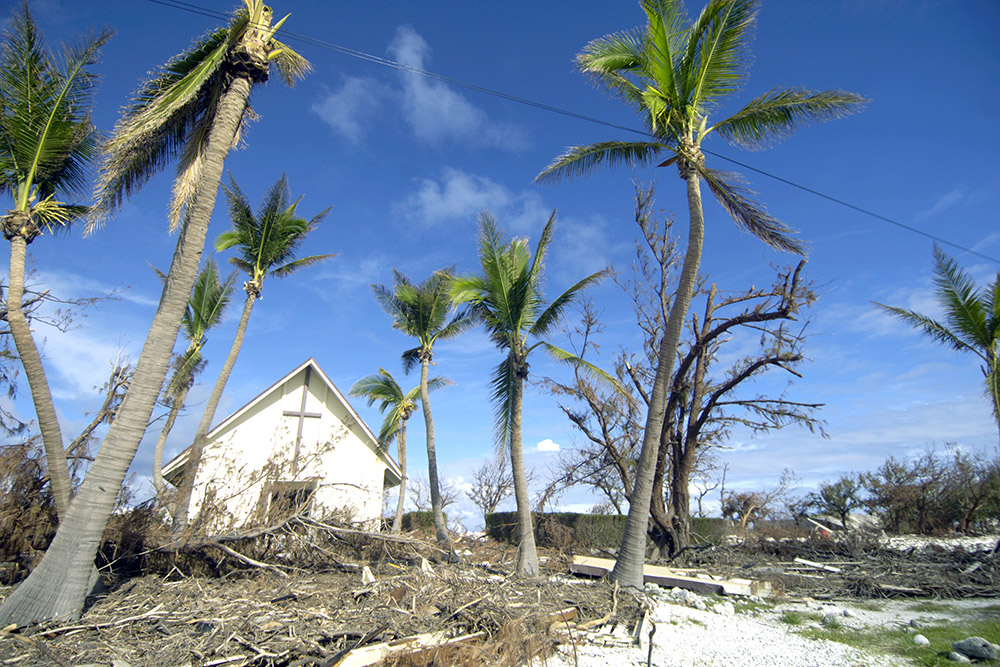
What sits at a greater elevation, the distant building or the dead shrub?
the distant building

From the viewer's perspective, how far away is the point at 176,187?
787cm

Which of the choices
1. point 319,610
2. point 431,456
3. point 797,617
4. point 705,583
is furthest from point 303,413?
point 797,617

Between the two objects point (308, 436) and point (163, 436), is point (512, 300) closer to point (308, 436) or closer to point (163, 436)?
point (308, 436)

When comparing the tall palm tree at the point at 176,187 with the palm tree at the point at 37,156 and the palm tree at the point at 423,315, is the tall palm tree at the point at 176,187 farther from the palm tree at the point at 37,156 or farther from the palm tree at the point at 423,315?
the palm tree at the point at 423,315

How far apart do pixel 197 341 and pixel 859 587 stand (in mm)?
21401

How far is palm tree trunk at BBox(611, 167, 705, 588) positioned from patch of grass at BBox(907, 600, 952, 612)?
468 centimetres

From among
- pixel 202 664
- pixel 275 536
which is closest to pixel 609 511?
pixel 275 536

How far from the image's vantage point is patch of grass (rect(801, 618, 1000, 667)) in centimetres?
578

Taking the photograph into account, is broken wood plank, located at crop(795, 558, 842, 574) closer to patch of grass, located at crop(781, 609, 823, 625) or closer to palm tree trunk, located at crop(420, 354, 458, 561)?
patch of grass, located at crop(781, 609, 823, 625)

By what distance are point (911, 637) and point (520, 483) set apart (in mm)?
7492

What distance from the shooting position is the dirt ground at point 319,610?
15.7 feet

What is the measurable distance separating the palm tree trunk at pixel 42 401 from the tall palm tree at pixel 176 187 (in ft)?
6.12

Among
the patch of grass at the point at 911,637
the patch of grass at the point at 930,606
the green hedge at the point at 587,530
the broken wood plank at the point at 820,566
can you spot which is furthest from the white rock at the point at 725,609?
the green hedge at the point at 587,530

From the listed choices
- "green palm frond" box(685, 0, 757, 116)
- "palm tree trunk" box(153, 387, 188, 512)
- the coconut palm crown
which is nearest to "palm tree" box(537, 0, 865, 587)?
"green palm frond" box(685, 0, 757, 116)
